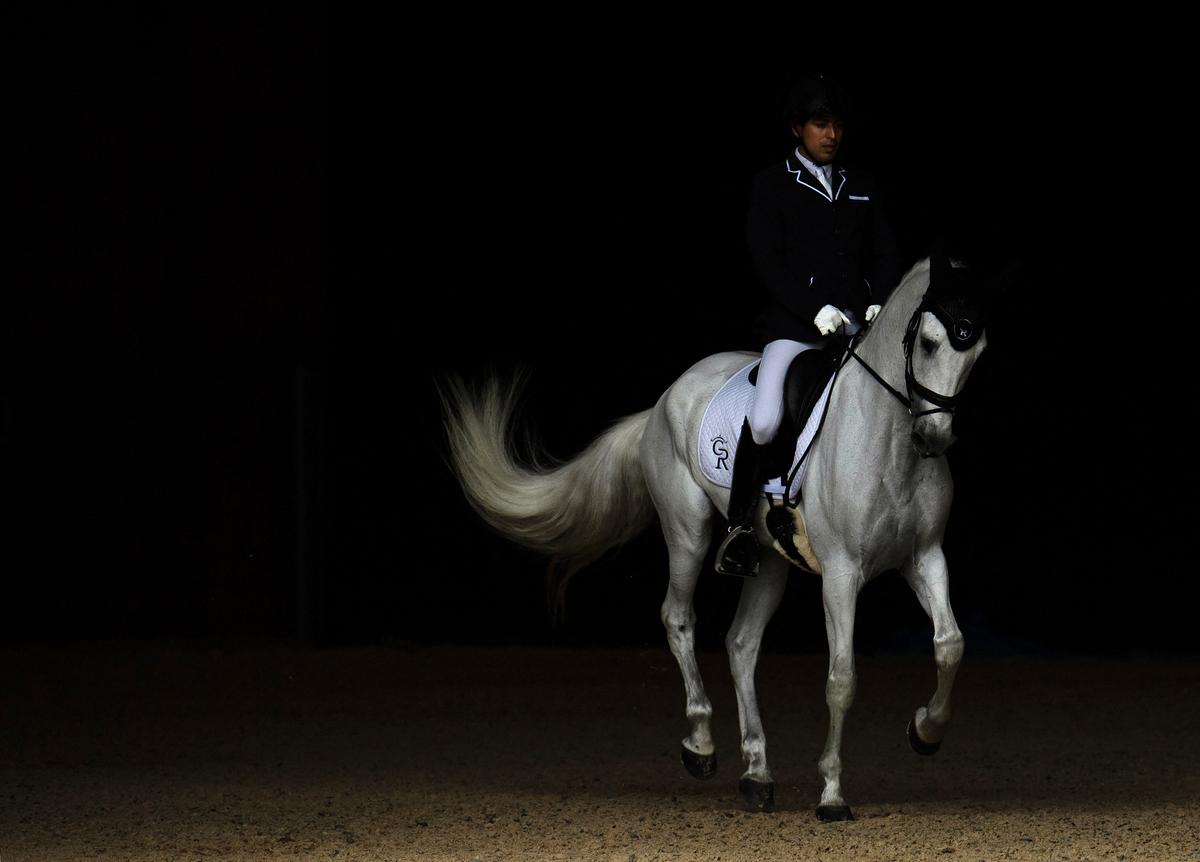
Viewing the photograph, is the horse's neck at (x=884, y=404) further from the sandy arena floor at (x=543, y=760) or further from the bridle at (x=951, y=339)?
the sandy arena floor at (x=543, y=760)

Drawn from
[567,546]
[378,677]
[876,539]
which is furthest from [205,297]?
[876,539]

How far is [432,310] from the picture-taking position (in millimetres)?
8531

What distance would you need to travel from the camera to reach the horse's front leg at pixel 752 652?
510 cm

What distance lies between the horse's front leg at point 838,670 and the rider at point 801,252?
1.45ft

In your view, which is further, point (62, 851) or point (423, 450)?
point (423, 450)

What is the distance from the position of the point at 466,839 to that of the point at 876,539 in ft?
4.36

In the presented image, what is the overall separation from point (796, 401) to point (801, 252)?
448mm

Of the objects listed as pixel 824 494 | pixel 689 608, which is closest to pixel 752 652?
pixel 689 608

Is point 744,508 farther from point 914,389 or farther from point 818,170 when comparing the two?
point 818,170

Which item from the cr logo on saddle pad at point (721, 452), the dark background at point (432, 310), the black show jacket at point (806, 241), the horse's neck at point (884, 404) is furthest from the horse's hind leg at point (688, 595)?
the dark background at point (432, 310)

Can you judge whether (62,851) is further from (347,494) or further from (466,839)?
(347,494)

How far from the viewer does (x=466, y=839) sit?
4.57 meters

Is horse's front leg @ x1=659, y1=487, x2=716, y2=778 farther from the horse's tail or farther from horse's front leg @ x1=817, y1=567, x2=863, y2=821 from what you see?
horse's front leg @ x1=817, y1=567, x2=863, y2=821

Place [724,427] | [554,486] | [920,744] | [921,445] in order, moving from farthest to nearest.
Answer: [554,486], [724,427], [920,744], [921,445]
